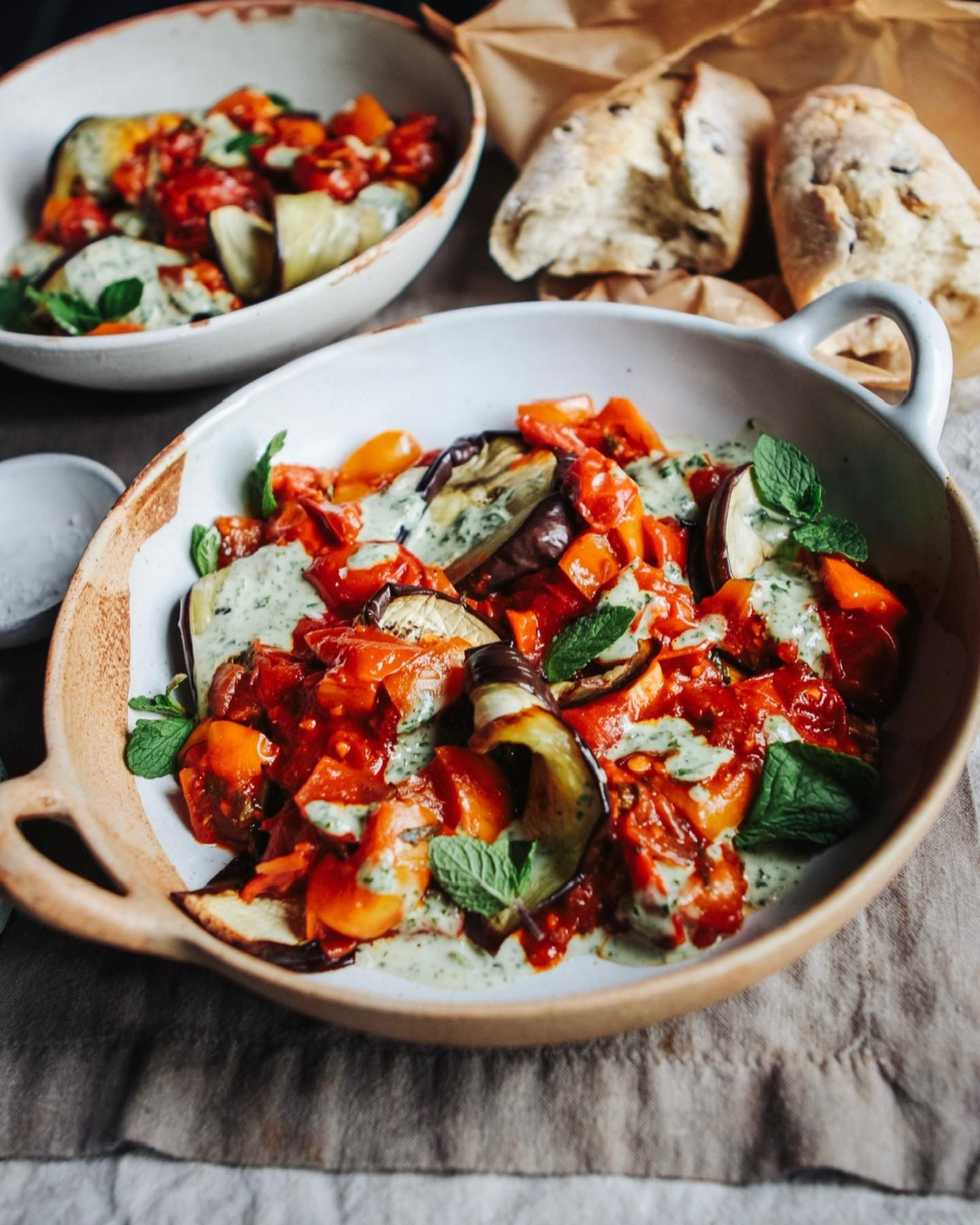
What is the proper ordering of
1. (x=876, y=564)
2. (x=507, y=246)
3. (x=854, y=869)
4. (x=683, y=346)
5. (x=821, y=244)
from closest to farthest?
(x=854, y=869), (x=876, y=564), (x=683, y=346), (x=821, y=244), (x=507, y=246)

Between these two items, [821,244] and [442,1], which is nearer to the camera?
[821,244]

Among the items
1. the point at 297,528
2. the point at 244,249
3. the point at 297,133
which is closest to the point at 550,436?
the point at 297,528

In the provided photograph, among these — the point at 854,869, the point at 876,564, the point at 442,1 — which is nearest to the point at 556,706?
the point at 854,869

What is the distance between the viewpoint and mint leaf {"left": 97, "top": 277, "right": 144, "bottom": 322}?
331cm

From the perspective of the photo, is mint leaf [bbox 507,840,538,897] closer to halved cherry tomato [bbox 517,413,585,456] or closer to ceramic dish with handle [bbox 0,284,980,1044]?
ceramic dish with handle [bbox 0,284,980,1044]

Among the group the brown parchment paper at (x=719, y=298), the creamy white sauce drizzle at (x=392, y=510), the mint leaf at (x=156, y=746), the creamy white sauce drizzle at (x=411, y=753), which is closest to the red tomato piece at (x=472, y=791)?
the creamy white sauce drizzle at (x=411, y=753)

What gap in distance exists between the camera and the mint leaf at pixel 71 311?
326cm

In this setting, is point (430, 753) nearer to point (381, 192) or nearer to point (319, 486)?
point (319, 486)

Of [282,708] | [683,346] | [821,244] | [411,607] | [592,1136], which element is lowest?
[592,1136]

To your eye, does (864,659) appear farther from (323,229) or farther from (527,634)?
(323,229)

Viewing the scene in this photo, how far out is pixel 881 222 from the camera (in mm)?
2965

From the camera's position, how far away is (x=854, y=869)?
1.87 metres

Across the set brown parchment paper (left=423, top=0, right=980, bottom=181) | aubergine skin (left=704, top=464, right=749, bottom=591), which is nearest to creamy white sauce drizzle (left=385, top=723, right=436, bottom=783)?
aubergine skin (left=704, top=464, right=749, bottom=591)

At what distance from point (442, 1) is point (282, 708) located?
3.71 m
